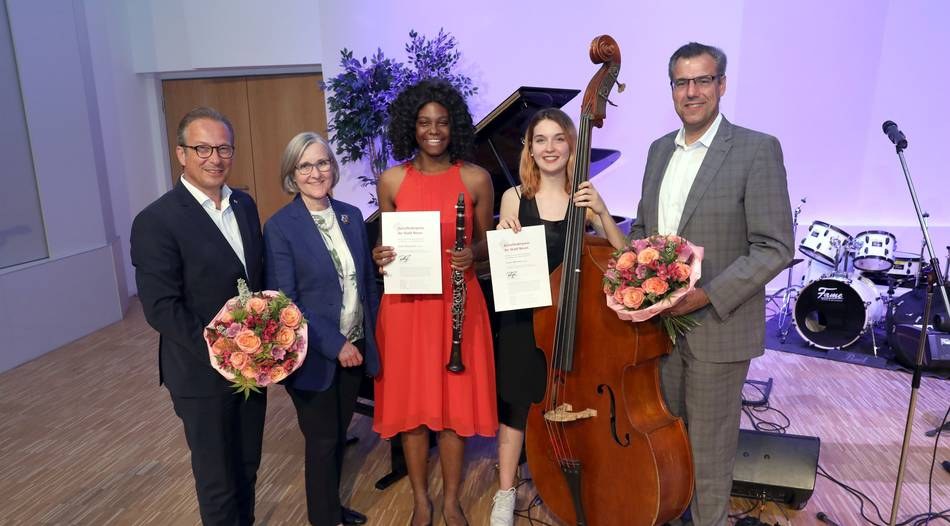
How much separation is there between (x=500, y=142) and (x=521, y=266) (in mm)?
1366

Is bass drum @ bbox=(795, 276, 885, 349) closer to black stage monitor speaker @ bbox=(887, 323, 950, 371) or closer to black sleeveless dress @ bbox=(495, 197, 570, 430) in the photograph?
black stage monitor speaker @ bbox=(887, 323, 950, 371)

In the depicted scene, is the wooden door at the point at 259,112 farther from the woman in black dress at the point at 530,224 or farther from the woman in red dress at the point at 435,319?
the woman in black dress at the point at 530,224

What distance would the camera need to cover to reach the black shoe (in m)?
2.75

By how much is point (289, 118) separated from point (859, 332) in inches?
261

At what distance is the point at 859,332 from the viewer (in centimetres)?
499

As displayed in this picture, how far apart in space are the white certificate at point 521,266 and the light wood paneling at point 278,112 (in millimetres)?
5444

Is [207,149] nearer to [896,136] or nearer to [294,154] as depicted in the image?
[294,154]

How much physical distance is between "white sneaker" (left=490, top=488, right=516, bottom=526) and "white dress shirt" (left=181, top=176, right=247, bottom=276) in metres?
1.50

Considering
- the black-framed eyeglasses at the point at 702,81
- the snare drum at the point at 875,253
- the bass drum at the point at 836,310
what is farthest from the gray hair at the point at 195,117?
the snare drum at the point at 875,253

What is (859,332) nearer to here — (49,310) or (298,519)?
(298,519)

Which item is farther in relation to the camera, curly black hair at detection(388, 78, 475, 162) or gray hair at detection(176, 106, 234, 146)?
curly black hair at detection(388, 78, 475, 162)

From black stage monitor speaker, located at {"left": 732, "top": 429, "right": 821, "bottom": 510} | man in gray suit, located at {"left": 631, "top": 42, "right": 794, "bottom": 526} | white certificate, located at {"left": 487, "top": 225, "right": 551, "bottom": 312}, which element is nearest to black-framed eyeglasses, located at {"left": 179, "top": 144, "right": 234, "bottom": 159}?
white certificate, located at {"left": 487, "top": 225, "right": 551, "bottom": 312}

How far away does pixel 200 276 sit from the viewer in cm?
193

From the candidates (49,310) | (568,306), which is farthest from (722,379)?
(49,310)
